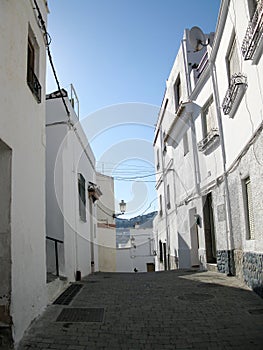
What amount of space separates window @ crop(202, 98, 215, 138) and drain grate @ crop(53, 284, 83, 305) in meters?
6.12

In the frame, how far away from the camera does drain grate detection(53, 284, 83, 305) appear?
6294mm

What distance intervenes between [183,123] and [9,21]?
388 inches

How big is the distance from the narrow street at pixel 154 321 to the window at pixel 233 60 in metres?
5.18

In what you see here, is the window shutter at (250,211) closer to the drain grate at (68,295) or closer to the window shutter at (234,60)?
the window shutter at (234,60)

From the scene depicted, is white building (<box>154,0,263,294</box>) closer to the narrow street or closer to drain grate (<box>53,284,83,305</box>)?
the narrow street

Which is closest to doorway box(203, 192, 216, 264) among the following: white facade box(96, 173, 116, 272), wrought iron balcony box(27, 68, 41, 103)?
wrought iron balcony box(27, 68, 41, 103)

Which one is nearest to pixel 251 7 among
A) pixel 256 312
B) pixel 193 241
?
pixel 256 312

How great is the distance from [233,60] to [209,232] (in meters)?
5.72

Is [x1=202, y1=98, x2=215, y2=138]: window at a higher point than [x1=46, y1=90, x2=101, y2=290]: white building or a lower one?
higher

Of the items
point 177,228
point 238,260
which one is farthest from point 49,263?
point 177,228

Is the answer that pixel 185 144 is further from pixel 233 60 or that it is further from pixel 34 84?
pixel 34 84

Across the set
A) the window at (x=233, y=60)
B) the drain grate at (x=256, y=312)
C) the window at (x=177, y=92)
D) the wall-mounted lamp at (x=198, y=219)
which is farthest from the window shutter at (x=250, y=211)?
the window at (x=177, y=92)

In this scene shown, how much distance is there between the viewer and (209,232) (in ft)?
36.8

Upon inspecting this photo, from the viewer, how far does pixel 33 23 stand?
5.78 m
